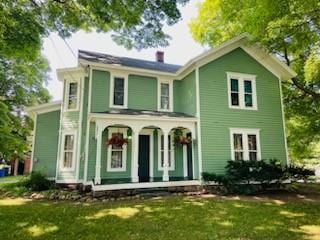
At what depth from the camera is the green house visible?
11.7m

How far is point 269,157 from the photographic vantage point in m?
12.5

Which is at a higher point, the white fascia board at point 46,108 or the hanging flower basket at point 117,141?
the white fascia board at point 46,108

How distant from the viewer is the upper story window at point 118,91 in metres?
12.5

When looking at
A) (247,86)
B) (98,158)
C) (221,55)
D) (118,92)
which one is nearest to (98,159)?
(98,158)

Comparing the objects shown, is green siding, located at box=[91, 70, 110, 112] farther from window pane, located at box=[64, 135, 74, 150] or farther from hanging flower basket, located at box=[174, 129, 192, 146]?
hanging flower basket, located at box=[174, 129, 192, 146]

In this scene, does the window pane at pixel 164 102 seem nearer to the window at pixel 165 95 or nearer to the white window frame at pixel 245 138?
the window at pixel 165 95

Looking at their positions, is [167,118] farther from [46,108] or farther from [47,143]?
[46,108]

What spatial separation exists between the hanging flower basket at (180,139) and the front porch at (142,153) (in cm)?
5

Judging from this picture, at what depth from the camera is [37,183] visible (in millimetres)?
11711

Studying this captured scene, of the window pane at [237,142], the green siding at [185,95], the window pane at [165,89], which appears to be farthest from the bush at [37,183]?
the window pane at [237,142]

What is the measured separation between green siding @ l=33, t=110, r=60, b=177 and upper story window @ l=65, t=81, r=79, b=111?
149 cm

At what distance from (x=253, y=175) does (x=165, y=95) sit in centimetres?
597

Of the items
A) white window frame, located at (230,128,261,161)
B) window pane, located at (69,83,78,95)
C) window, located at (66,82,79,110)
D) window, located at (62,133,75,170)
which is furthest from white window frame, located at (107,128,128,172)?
white window frame, located at (230,128,261,161)

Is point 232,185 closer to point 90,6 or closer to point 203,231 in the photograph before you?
point 203,231
